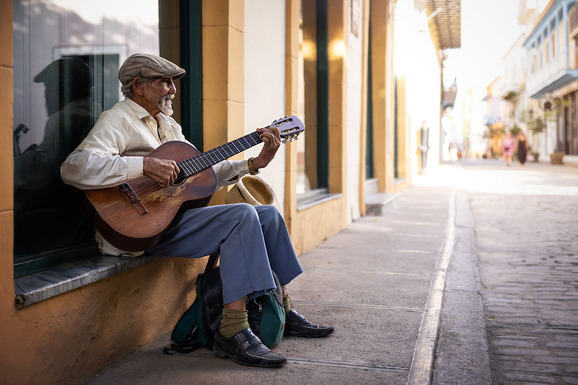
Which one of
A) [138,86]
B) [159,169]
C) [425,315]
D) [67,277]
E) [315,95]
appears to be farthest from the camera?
[315,95]

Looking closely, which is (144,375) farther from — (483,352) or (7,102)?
(483,352)

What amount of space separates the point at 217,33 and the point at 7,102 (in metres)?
2.13

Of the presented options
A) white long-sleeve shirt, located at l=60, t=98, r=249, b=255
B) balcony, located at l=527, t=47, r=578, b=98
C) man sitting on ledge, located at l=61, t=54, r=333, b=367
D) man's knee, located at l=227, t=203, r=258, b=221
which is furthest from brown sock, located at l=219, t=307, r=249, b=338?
balcony, located at l=527, t=47, r=578, b=98

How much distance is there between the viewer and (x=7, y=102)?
254 cm

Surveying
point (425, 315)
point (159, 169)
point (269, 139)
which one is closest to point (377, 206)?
point (425, 315)

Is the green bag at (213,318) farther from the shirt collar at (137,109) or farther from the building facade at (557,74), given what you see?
the building facade at (557,74)

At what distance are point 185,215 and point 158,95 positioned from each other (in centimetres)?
67

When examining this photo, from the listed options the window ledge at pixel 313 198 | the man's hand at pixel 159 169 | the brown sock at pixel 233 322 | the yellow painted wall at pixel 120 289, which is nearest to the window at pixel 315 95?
the window ledge at pixel 313 198

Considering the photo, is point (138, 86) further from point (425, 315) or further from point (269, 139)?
point (425, 315)

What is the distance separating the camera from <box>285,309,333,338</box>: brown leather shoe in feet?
12.3

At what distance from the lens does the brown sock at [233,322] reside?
10.7ft

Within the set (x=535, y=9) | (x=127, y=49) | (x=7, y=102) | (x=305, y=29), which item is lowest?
(x=7, y=102)

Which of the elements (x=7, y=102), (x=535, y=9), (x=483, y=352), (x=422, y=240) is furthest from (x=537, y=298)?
(x=535, y=9)

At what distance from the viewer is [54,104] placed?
10.7ft
